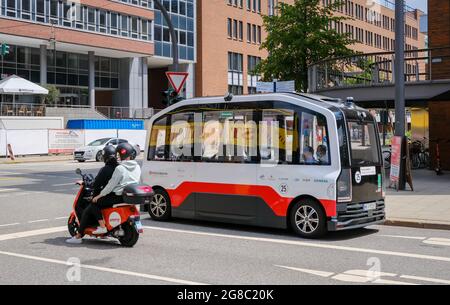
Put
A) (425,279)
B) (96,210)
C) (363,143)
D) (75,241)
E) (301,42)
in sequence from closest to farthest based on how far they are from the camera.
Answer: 1. (425,279)
2. (96,210)
3. (75,241)
4. (363,143)
5. (301,42)

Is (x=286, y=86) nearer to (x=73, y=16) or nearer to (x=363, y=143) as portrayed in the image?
(x=363, y=143)

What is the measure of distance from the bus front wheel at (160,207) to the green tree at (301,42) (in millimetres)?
17226

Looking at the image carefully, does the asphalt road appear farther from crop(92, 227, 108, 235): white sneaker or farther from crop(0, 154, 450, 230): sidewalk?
crop(0, 154, 450, 230): sidewalk

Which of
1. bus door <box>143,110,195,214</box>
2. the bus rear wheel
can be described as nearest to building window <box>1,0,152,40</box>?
bus door <box>143,110,195,214</box>

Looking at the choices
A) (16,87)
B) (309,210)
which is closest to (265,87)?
(309,210)

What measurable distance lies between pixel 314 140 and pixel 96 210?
3.69m

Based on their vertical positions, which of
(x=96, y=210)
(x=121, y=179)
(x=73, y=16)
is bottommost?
(x=96, y=210)

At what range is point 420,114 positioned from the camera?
31.4 meters

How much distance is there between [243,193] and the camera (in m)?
10.9

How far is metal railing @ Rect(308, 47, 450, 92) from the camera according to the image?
2009 cm

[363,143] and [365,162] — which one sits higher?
[363,143]

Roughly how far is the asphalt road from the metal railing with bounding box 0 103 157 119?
3347 centimetres

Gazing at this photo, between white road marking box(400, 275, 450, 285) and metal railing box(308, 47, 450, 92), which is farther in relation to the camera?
metal railing box(308, 47, 450, 92)
